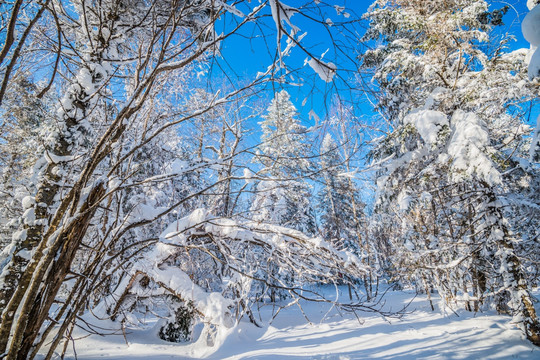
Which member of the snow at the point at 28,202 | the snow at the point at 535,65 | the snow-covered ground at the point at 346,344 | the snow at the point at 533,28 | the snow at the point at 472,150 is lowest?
the snow-covered ground at the point at 346,344

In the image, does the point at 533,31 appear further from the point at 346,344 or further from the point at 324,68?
the point at 346,344

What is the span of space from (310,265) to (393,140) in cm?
552

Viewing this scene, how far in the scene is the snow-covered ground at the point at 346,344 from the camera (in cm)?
477

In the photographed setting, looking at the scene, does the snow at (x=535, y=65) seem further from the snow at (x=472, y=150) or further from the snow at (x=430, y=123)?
the snow at (x=430, y=123)

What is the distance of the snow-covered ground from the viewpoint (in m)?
4.77

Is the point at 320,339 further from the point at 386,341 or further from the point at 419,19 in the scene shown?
the point at 419,19

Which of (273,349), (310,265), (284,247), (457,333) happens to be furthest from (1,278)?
(457,333)

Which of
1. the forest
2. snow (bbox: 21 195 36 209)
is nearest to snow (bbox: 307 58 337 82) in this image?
the forest

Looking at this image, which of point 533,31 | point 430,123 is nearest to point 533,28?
point 533,31

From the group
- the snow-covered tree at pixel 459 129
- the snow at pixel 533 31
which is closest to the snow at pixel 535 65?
the snow at pixel 533 31

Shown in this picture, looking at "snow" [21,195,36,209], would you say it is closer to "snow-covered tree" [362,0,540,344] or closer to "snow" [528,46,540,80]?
"snow" [528,46,540,80]

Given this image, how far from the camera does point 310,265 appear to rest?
2752mm

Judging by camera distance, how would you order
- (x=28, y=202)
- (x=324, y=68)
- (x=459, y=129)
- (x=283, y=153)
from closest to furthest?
1. (x=324, y=68)
2. (x=283, y=153)
3. (x=28, y=202)
4. (x=459, y=129)

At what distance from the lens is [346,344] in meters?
6.24
